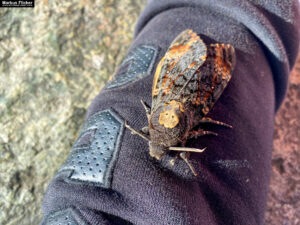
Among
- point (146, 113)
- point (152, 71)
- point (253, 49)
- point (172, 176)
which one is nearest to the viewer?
point (172, 176)

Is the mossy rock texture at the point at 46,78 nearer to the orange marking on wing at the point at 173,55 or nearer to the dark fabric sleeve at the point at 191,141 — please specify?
the dark fabric sleeve at the point at 191,141

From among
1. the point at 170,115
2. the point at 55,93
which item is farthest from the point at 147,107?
the point at 55,93

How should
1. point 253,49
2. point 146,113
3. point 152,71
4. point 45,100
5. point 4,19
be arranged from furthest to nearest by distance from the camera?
point 4,19 < point 45,100 < point 253,49 < point 152,71 < point 146,113

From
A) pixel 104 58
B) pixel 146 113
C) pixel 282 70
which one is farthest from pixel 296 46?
pixel 104 58

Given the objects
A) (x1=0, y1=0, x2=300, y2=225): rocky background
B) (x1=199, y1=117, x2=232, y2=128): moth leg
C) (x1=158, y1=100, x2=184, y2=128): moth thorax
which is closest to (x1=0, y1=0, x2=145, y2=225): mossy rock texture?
(x1=0, y1=0, x2=300, y2=225): rocky background

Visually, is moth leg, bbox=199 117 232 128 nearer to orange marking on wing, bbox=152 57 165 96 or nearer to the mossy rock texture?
orange marking on wing, bbox=152 57 165 96

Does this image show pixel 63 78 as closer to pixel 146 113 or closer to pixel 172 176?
pixel 146 113
